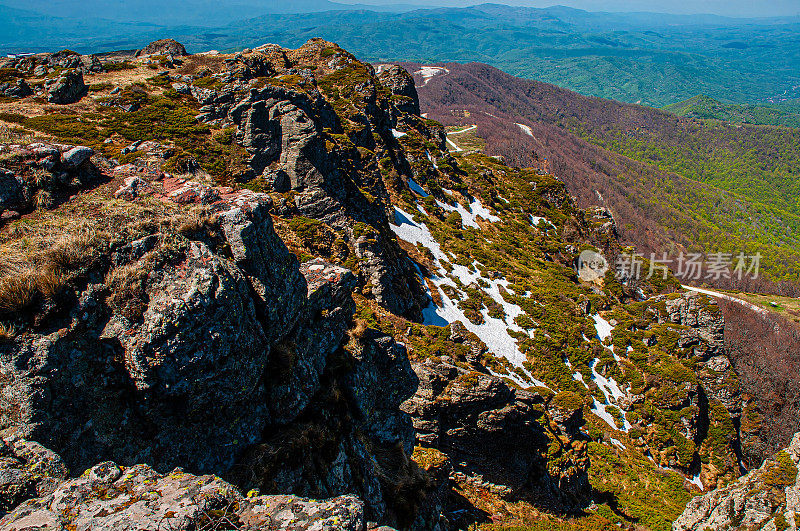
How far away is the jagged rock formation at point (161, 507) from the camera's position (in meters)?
5.65

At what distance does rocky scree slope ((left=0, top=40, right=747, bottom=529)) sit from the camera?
7.26 meters

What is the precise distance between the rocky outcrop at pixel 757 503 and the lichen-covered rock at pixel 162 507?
2812cm

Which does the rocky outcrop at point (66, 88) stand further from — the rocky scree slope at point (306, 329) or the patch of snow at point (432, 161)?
the patch of snow at point (432, 161)

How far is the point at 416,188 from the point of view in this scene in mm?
59406

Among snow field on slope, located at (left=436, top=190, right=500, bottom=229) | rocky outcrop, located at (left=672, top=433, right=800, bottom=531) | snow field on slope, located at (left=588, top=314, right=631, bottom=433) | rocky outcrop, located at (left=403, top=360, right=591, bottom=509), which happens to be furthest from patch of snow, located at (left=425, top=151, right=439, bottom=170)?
rocky outcrop, located at (left=672, top=433, right=800, bottom=531)

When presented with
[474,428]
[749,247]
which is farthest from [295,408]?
[749,247]

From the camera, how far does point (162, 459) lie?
762 cm

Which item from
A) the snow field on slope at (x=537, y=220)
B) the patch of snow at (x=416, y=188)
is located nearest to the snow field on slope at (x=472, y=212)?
the patch of snow at (x=416, y=188)

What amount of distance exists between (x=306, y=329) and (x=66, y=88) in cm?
3063

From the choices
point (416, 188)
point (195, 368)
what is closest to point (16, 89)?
point (195, 368)

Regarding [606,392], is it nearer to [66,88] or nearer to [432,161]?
[432,161]

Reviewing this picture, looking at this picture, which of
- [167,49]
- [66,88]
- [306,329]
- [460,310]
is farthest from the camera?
[167,49]

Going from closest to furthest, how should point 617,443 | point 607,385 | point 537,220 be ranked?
1. point 617,443
2. point 607,385
3. point 537,220

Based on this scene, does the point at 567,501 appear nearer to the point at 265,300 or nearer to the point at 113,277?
the point at 265,300
